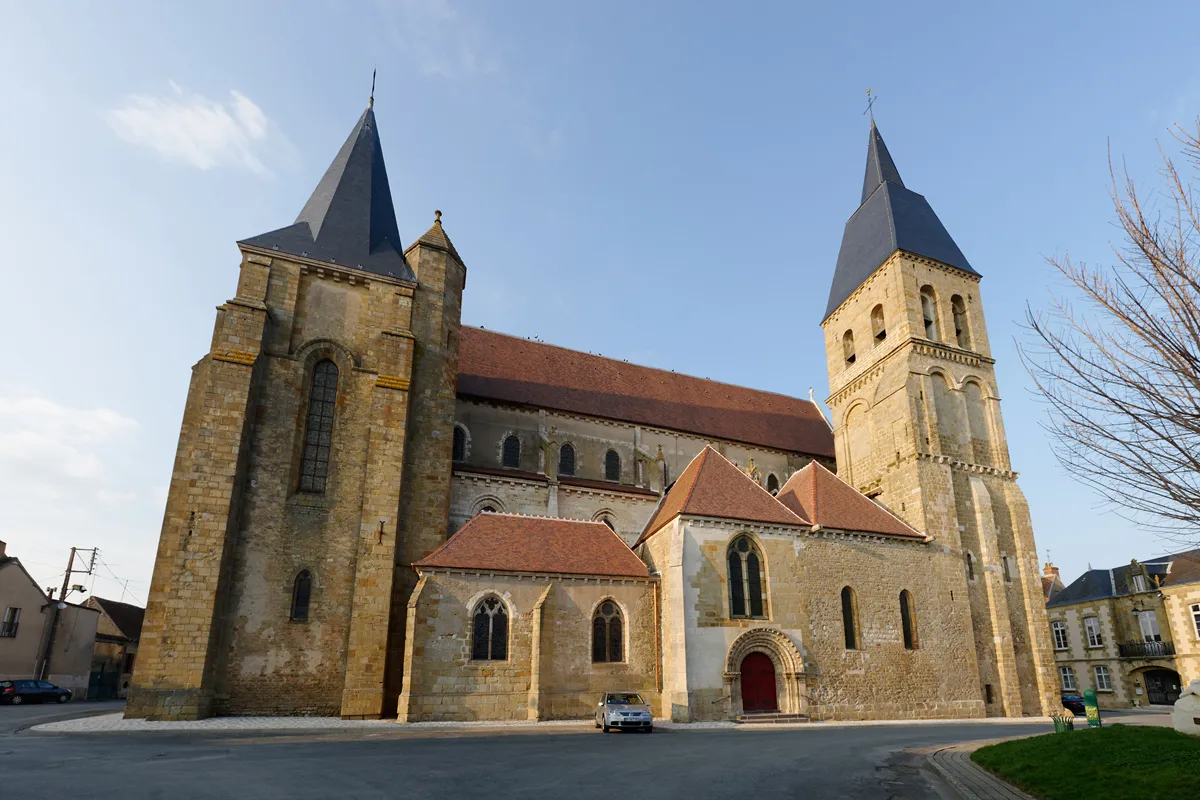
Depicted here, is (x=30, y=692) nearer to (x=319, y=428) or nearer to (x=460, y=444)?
(x=319, y=428)

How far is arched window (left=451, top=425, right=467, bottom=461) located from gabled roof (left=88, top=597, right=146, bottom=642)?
97.6 ft

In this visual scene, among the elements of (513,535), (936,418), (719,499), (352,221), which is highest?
(352,221)

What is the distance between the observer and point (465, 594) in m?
17.9

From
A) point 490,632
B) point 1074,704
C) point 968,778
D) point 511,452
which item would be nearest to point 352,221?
point 511,452

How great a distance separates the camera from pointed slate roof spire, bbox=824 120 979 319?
91.0 ft

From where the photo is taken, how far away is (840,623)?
19.7m

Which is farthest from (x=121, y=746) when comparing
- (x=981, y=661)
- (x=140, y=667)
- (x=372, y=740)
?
(x=981, y=661)

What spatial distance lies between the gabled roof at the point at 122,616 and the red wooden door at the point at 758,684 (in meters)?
38.3

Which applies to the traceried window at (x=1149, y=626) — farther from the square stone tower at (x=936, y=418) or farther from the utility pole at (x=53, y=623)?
the utility pole at (x=53, y=623)

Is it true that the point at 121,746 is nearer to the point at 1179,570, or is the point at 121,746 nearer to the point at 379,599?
the point at 379,599

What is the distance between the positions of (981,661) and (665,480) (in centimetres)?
1187

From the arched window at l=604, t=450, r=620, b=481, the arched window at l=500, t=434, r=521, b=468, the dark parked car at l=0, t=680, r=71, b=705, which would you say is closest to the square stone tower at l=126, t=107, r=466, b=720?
the arched window at l=500, t=434, r=521, b=468

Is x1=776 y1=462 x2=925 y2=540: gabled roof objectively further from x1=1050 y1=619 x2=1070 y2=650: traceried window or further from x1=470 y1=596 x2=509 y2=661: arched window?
x1=1050 y1=619 x2=1070 y2=650: traceried window

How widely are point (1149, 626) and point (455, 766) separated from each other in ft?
115
